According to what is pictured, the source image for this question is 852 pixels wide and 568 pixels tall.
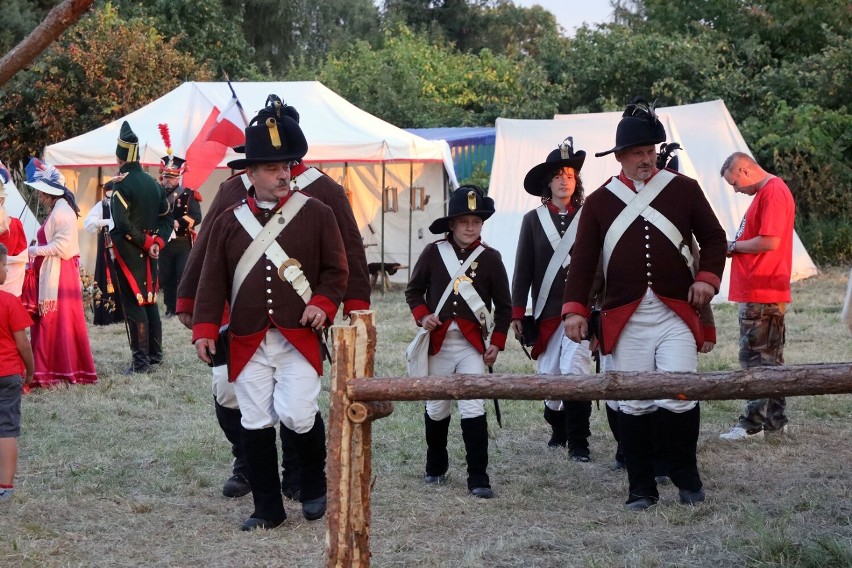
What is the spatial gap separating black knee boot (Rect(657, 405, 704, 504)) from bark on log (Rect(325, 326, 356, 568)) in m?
2.04

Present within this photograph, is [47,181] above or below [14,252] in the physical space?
above

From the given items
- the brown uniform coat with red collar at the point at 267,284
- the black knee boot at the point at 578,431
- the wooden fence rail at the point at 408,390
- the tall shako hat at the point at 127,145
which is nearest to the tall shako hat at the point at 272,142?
the brown uniform coat with red collar at the point at 267,284

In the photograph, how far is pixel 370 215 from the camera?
17.2 meters

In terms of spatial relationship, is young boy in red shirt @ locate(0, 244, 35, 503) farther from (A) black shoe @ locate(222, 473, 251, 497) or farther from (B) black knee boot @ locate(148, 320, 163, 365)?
(B) black knee boot @ locate(148, 320, 163, 365)

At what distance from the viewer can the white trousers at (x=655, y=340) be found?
208 inches

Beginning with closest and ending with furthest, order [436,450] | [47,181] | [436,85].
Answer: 1. [436,450]
2. [47,181]
3. [436,85]

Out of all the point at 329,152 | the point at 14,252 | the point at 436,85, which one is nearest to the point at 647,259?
the point at 14,252

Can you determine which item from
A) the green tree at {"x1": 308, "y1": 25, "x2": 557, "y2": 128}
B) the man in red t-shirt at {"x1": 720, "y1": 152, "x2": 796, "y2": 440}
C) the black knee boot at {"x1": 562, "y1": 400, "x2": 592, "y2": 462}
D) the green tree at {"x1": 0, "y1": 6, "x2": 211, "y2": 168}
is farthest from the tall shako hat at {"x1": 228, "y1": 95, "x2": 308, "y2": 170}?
the green tree at {"x1": 308, "y1": 25, "x2": 557, "y2": 128}

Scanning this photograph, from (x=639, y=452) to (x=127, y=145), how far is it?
5.35 metres

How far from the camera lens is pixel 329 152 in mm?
14383

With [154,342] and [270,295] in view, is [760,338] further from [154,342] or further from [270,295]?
[154,342]

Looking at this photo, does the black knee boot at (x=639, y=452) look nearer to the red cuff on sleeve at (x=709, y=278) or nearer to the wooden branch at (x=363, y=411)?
the red cuff on sleeve at (x=709, y=278)

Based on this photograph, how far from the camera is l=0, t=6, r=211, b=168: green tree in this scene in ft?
64.2

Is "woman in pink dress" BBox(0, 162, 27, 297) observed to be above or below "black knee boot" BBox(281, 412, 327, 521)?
above
